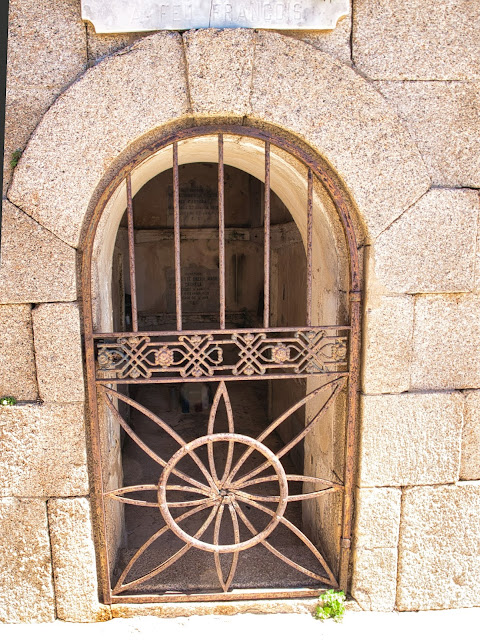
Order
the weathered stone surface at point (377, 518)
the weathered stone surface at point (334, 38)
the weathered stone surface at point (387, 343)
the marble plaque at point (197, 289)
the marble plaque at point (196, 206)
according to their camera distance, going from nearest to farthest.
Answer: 1. the weathered stone surface at point (334, 38)
2. the weathered stone surface at point (387, 343)
3. the weathered stone surface at point (377, 518)
4. the marble plaque at point (196, 206)
5. the marble plaque at point (197, 289)

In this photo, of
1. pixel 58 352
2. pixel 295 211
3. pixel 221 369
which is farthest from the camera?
pixel 295 211

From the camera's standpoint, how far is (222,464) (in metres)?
4.64

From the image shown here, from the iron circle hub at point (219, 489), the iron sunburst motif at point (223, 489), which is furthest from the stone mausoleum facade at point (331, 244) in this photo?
the iron circle hub at point (219, 489)

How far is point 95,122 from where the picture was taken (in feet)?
7.59

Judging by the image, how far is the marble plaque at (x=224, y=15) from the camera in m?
2.31

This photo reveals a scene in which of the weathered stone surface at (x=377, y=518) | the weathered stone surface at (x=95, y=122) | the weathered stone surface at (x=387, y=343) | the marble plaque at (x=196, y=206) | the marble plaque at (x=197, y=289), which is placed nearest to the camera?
the weathered stone surface at (x=95, y=122)

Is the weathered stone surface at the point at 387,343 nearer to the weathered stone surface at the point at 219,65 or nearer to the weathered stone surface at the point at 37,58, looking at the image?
the weathered stone surface at the point at 219,65

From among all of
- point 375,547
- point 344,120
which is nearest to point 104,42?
point 344,120

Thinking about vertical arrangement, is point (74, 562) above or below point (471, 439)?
below

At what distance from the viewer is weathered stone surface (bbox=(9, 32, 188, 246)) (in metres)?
2.30

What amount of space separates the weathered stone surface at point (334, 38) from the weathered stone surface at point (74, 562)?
106 inches

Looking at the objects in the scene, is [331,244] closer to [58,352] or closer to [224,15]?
[224,15]

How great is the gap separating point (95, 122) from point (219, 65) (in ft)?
2.24

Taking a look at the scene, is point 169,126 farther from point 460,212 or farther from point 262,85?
point 460,212
